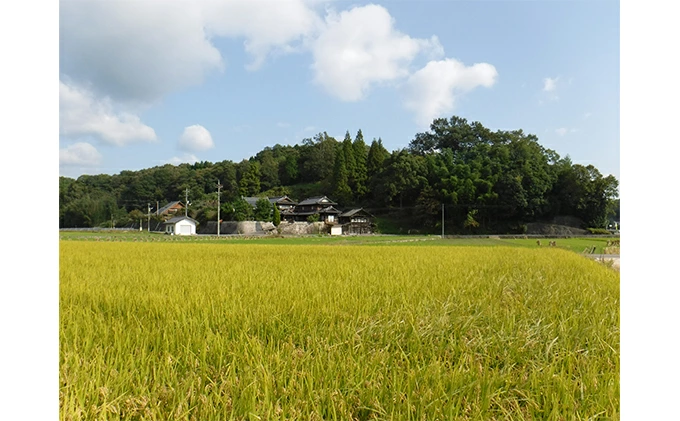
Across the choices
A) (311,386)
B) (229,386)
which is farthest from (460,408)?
(229,386)

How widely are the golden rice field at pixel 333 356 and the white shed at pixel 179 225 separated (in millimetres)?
27809

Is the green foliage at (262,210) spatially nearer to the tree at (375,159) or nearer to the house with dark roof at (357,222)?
the house with dark roof at (357,222)

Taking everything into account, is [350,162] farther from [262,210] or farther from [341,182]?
[262,210]

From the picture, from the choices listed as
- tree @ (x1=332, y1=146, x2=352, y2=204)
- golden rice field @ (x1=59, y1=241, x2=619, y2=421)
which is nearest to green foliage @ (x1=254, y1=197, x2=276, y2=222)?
tree @ (x1=332, y1=146, x2=352, y2=204)

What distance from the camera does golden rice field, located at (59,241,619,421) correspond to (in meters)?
1.12

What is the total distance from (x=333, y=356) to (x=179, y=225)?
2993cm

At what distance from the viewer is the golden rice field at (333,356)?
3.68ft

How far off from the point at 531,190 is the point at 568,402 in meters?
29.3

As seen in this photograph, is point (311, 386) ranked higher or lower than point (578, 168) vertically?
lower

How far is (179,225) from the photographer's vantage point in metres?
28.9

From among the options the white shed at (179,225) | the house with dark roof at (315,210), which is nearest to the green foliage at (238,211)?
the white shed at (179,225)
